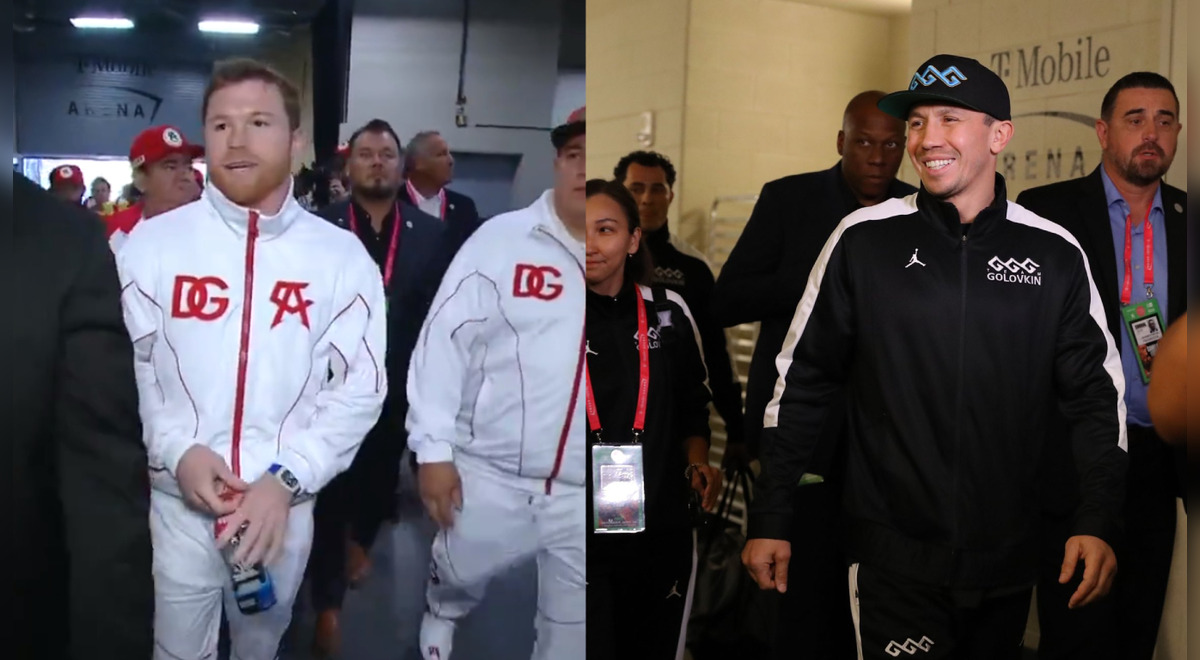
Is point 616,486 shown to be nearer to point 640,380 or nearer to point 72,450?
point 640,380

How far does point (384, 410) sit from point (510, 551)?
12.9 inches

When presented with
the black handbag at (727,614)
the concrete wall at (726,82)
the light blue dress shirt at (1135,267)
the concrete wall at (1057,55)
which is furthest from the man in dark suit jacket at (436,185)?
the concrete wall at (726,82)

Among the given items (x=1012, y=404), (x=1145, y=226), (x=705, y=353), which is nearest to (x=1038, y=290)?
(x=1012, y=404)

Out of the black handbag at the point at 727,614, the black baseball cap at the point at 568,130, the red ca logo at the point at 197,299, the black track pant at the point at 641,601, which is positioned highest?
the black baseball cap at the point at 568,130

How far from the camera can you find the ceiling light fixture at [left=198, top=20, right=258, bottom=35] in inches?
71.3

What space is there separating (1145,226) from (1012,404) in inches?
36.5

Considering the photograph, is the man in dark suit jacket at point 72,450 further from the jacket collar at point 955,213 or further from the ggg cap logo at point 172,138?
the jacket collar at point 955,213

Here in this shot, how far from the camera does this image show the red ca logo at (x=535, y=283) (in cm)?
195

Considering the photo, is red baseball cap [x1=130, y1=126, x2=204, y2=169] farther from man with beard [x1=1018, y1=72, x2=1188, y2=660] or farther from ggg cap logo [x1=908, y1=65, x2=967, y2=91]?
man with beard [x1=1018, y1=72, x2=1188, y2=660]

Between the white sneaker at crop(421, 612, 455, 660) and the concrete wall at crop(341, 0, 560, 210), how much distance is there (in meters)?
0.72

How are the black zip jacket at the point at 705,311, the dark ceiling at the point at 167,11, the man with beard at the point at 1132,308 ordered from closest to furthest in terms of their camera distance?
the dark ceiling at the point at 167,11, the man with beard at the point at 1132,308, the black zip jacket at the point at 705,311

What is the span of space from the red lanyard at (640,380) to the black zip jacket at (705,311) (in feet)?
1.50

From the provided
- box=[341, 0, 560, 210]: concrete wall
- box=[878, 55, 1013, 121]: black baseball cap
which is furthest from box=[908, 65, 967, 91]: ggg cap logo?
box=[341, 0, 560, 210]: concrete wall

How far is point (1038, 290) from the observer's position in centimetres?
213
